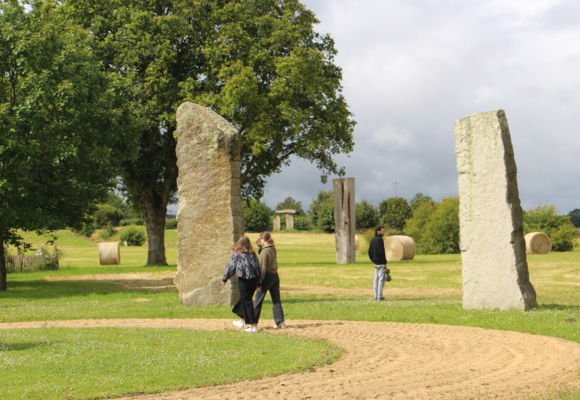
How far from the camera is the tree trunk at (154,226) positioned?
44.7 meters

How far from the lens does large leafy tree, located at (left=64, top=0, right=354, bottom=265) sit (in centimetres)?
4075

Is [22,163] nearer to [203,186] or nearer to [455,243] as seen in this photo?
[203,186]

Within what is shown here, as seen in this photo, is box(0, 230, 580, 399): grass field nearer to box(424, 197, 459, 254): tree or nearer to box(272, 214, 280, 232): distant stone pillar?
box(424, 197, 459, 254): tree

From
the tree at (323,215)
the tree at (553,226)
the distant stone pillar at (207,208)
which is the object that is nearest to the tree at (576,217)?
the tree at (323,215)

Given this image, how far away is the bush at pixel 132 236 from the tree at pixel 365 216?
85.2ft

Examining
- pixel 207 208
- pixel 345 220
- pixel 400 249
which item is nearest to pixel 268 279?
pixel 207 208

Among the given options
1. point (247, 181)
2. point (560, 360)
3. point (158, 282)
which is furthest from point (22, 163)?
point (560, 360)

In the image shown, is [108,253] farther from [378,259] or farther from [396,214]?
[396,214]

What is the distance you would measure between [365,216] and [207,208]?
68.2 m

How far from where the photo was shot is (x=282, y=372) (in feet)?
39.0

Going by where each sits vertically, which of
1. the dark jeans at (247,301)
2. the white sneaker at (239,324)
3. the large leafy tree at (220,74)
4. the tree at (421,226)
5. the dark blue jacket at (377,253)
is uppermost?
the large leafy tree at (220,74)

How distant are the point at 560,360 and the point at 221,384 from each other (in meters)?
5.88

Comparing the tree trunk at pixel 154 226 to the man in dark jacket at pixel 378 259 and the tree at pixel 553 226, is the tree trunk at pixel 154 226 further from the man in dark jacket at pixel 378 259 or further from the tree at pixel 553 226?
the tree at pixel 553 226

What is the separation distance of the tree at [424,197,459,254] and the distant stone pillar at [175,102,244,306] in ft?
121
